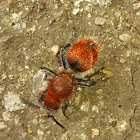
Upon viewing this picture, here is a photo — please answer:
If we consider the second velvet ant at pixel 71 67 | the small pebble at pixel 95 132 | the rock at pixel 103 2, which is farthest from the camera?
the rock at pixel 103 2

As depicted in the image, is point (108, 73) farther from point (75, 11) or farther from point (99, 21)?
point (75, 11)

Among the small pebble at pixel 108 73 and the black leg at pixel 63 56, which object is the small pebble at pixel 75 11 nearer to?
the black leg at pixel 63 56

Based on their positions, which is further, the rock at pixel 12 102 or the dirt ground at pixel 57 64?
the rock at pixel 12 102

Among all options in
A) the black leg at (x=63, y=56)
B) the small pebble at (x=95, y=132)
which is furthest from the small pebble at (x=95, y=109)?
the black leg at (x=63, y=56)

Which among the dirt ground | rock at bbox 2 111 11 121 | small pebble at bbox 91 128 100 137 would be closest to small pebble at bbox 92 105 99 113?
the dirt ground

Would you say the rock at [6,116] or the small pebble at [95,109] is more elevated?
the rock at [6,116]

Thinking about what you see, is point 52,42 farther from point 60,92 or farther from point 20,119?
point 20,119

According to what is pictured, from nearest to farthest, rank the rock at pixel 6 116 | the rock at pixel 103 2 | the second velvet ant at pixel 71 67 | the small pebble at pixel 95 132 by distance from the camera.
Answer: the second velvet ant at pixel 71 67 < the small pebble at pixel 95 132 < the rock at pixel 6 116 < the rock at pixel 103 2
